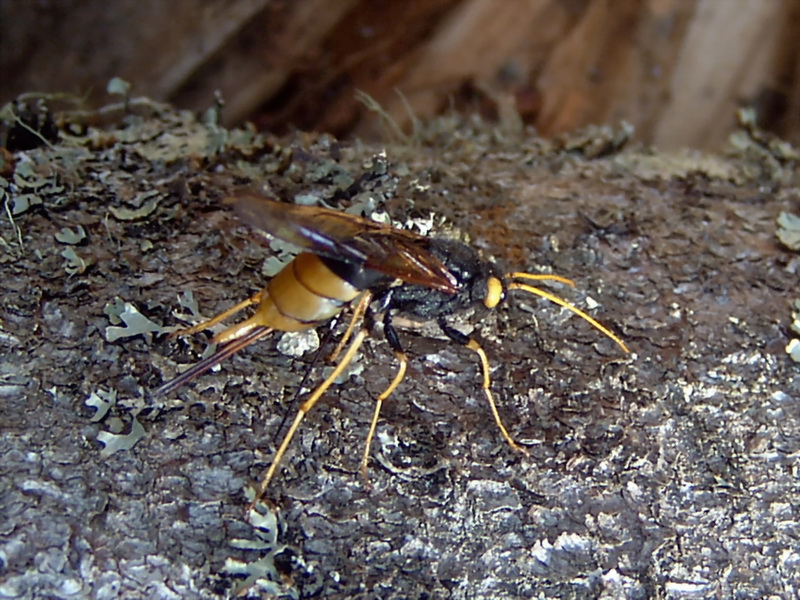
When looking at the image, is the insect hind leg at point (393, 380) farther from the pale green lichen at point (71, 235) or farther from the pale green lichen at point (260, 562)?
the pale green lichen at point (71, 235)

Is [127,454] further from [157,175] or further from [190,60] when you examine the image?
[190,60]

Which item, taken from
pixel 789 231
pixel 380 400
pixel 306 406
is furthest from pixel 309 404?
pixel 789 231

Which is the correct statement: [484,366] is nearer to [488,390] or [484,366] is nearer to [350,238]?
[488,390]

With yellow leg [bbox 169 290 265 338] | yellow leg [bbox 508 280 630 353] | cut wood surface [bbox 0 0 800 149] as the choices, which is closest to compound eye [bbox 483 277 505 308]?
yellow leg [bbox 508 280 630 353]

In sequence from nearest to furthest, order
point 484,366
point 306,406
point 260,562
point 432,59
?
point 260,562
point 306,406
point 484,366
point 432,59

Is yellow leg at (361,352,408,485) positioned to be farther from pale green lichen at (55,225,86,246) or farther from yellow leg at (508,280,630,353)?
pale green lichen at (55,225,86,246)

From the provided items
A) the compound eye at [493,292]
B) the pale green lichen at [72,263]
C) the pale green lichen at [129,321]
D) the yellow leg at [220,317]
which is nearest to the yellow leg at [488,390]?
the compound eye at [493,292]
